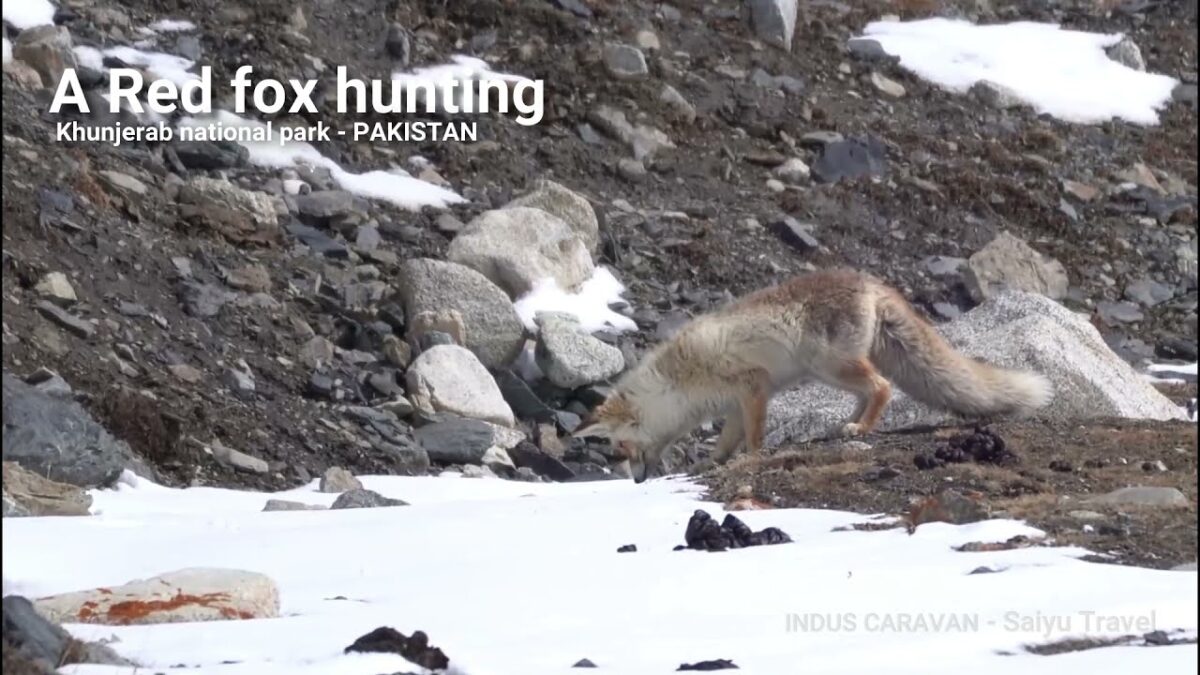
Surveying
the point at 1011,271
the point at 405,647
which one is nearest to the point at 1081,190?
the point at 1011,271

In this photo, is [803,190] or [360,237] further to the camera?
[803,190]

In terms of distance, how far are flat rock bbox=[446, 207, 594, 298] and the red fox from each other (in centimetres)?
556

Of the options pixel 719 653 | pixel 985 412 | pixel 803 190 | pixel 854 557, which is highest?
pixel 719 653

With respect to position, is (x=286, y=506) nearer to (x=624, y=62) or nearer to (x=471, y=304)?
(x=471, y=304)

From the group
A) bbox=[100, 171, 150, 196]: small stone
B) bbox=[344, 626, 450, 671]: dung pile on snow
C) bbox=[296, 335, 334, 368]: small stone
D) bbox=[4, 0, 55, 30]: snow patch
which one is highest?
bbox=[344, 626, 450, 671]: dung pile on snow

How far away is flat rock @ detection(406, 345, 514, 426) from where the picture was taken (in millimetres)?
16156

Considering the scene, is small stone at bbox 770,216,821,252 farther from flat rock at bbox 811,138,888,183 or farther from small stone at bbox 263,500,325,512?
small stone at bbox 263,500,325,512

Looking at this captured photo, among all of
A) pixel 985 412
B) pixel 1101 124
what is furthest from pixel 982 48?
pixel 985 412

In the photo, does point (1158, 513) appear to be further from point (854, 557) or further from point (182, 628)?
point (182, 628)

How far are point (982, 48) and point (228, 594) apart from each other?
24.9 m

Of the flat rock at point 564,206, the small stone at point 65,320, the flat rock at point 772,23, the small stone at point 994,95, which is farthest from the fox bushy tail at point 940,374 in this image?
the small stone at point 994,95

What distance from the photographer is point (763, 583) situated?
7418 millimetres

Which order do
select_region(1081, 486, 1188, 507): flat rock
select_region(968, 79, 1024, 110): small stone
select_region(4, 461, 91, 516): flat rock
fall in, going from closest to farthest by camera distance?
1. select_region(1081, 486, 1188, 507): flat rock
2. select_region(4, 461, 91, 516): flat rock
3. select_region(968, 79, 1024, 110): small stone

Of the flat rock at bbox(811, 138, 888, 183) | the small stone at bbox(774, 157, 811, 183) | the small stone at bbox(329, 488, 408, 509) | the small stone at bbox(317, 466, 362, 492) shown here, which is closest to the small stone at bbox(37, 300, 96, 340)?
the small stone at bbox(317, 466, 362, 492)
